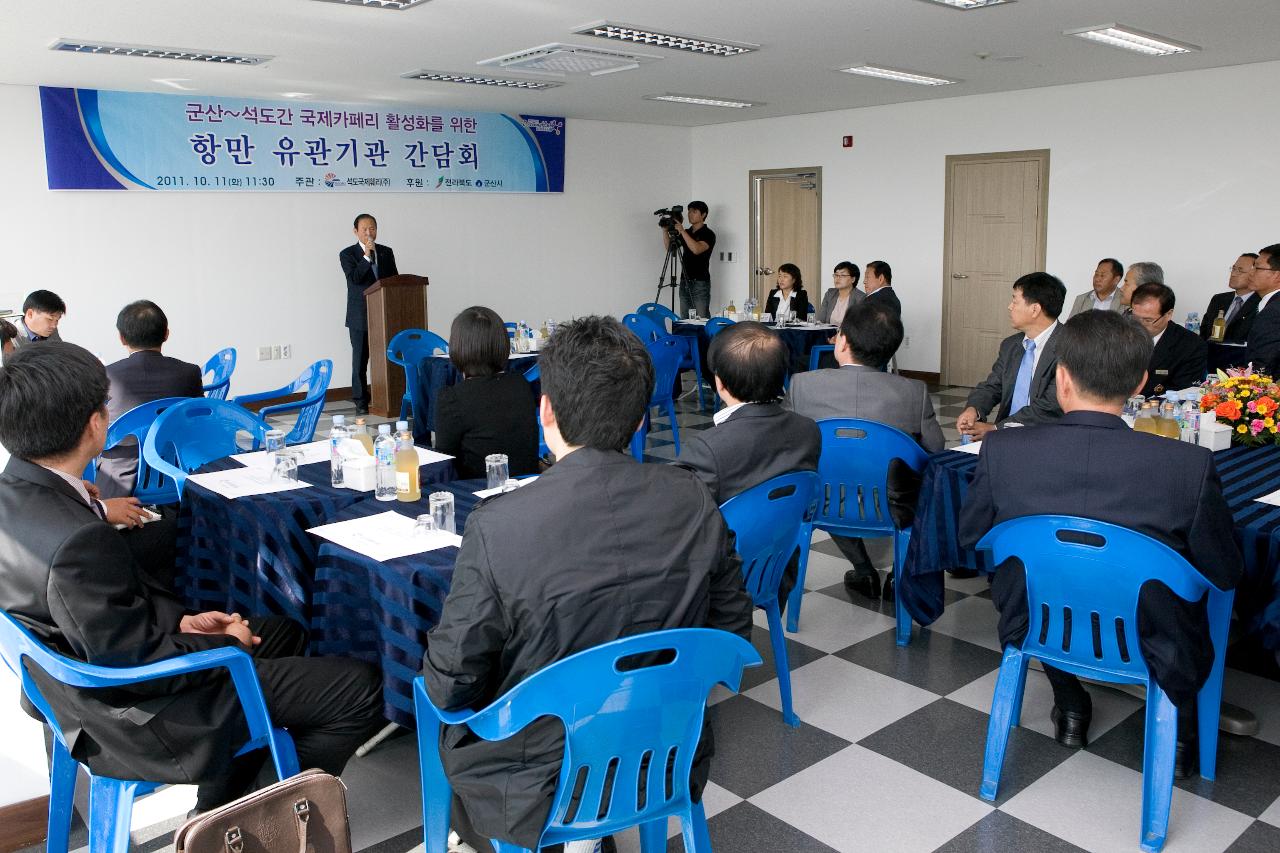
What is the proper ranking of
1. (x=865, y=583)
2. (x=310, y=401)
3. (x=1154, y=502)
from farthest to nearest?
(x=310, y=401)
(x=865, y=583)
(x=1154, y=502)

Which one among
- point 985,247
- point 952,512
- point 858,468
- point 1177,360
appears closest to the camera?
point 952,512

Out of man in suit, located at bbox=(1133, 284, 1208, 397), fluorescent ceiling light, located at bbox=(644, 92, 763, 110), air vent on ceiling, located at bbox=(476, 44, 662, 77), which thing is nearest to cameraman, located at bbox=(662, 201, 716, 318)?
fluorescent ceiling light, located at bbox=(644, 92, 763, 110)

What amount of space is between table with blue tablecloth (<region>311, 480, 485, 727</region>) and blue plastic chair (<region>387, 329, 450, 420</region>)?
4429 mm

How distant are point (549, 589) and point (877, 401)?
2276 millimetres

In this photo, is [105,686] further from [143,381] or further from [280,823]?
[143,381]

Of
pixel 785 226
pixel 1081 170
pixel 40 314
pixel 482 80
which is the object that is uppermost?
pixel 482 80

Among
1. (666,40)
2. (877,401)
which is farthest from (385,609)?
(666,40)

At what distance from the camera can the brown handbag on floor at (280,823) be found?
1.75m

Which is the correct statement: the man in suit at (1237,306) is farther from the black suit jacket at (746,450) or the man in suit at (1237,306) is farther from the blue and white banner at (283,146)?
the blue and white banner at (283,146)

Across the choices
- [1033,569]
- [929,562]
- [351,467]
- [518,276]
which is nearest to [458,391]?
[351,467]

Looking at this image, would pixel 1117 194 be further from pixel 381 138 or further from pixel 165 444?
pixel 165 444

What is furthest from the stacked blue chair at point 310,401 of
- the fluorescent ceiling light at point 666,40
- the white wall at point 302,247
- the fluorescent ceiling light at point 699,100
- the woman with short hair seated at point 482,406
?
the fluorescent ceiling light at point 699,100

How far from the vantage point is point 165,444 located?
396cm

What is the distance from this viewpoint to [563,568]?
1.63 metres
